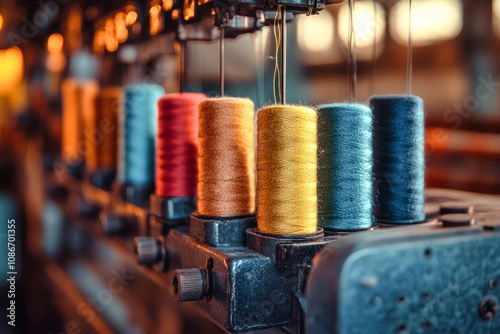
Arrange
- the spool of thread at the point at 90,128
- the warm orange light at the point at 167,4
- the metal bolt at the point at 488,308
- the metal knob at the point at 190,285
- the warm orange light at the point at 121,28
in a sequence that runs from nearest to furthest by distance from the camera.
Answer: the metal bolt at the point at 488,308, the metal knob at the point at 190,285, the warm orange light at the point at 167,4, the warm orange light at the point at 121,28, the spool of thread at the point at 90,128

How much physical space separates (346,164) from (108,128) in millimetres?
924

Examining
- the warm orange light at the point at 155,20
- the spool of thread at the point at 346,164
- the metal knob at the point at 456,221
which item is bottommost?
the metal knob at the point at 456,221

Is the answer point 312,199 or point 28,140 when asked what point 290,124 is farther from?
point 28,140

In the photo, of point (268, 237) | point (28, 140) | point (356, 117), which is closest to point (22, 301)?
point (28, 140)

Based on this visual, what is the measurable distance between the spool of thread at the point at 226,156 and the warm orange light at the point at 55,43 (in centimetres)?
179

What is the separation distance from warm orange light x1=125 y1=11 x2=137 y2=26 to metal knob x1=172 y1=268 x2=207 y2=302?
0.78 metres

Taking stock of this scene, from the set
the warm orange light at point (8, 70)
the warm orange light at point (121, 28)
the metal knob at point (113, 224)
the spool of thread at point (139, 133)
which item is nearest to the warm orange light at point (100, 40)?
the warm orange light at point (121, 28)

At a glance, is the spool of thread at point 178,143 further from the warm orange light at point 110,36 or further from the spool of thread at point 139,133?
the warm orange light at point 110,36

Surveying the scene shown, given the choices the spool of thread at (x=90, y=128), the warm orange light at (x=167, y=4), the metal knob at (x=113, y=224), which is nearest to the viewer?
the warm orange light at (x=167, y=4)

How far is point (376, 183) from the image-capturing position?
2.53 ft

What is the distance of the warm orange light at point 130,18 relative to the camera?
1.21 m

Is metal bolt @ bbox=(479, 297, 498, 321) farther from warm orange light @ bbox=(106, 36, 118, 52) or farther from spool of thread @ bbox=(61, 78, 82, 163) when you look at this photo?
spool of thread @ bbox=(61, 78, 82, 163)

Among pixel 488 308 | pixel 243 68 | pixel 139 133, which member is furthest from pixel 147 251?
pixel 243 68

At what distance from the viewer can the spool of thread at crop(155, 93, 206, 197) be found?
927 mm
